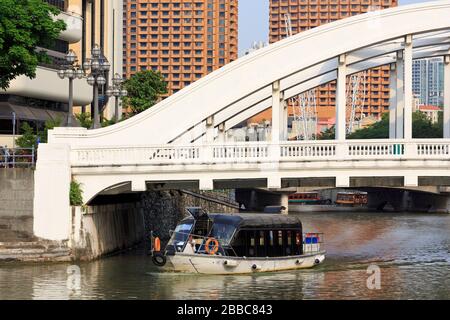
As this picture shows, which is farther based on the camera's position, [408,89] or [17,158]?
[17,158]

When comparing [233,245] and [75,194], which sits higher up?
[75,194]

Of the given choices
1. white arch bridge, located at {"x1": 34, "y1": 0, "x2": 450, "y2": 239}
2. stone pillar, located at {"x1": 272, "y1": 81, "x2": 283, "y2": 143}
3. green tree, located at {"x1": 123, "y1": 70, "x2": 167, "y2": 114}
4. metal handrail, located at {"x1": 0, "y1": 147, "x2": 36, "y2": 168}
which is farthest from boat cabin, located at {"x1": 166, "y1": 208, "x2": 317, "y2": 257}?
green tree, located at {"x1": 123, "y1": 70, "x2": 167, "y2": 114}

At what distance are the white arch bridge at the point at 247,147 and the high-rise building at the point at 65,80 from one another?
1697 centimetres

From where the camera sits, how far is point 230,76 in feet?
168

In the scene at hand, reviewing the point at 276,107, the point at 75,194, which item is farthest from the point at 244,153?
the point at 75,194

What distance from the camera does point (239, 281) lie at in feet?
150

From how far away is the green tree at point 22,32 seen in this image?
184 ft

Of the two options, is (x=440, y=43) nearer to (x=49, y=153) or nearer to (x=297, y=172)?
(x=297, y=172)

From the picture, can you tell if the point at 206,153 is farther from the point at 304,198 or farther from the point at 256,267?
the point at 304,198

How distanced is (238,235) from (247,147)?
14.4 feet

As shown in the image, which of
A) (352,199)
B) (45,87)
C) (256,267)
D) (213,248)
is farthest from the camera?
(352,199)

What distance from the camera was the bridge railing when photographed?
48.7m

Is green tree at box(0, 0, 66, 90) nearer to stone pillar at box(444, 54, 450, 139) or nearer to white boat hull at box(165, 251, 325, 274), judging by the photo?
white boat hull at box(165, 251, 325, 274)
